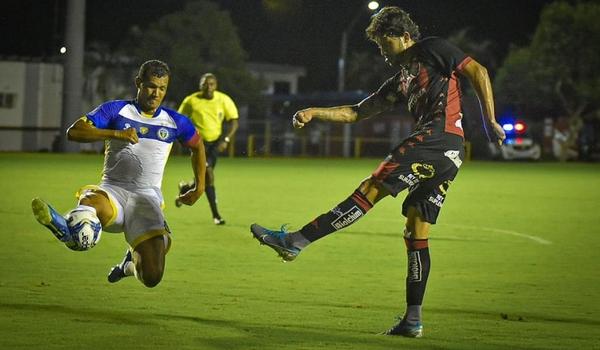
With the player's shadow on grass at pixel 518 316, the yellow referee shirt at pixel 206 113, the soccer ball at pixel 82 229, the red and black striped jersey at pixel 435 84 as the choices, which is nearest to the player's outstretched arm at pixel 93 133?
the soccer ball at pixel 82 229

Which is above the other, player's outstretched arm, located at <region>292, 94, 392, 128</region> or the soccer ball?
player's outstretched arm, located at <region>292, 94, 392, 128</region>

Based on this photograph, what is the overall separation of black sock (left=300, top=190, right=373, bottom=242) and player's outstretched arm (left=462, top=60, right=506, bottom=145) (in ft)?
3.31

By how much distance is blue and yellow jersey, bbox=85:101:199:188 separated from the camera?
8859 mm

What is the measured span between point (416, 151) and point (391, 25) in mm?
894

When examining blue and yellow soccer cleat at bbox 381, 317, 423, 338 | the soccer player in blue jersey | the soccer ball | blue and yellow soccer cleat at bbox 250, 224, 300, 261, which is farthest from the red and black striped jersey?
the soccer ball

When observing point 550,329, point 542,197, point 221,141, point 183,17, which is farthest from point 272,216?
point 183,17

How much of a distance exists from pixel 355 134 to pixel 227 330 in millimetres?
58334

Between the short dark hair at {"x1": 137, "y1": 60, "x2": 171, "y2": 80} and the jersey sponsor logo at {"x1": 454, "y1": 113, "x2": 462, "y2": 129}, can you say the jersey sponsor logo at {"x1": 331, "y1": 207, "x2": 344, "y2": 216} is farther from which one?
the short dark hair at {"x1": 137, "y1": 60, "x2": 171, "y2": 80}

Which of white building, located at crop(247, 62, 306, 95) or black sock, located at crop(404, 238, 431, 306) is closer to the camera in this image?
black sock, located at crop(404, 238, 431, 306)

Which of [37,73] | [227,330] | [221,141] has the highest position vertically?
[37,73]

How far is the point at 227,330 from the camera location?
26.5 ft

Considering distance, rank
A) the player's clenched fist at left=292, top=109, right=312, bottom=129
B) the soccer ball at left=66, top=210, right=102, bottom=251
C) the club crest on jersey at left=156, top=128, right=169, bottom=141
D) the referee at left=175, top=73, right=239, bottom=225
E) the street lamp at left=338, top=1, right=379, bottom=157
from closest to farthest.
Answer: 1. the player's clenched fist at left=292, top=109, right=312, bottom=129
2. the soccer ball at left=66, top=210, right=102, bottom=251
3. the club crest on jersey at left=156, top=128, right=169, bottom=141
4. the referee at left=175, top=73, right=239, bottom=225
5. the street lamp at left=338, top=1, right=379, bottom=157

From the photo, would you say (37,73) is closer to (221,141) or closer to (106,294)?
(221,141)

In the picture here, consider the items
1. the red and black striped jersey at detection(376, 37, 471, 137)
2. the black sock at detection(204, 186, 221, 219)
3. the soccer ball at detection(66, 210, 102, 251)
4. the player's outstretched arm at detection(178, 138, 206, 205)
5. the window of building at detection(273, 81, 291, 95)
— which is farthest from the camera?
the window of building at detection(273, 81, 291, 95)
